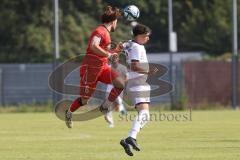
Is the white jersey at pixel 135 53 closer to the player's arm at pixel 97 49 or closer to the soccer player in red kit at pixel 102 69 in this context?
the player's arm at pixel 97 49

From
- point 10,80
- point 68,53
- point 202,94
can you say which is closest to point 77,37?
point 68,53

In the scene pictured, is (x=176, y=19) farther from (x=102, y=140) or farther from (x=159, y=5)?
(x=102, y=140)

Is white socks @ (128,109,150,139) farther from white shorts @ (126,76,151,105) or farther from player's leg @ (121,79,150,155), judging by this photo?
white shorts @ (126,76,151,105)

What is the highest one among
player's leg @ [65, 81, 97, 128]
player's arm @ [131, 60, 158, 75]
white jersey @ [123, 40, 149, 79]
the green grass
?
white jersey @ [123, 40, 149, 79]

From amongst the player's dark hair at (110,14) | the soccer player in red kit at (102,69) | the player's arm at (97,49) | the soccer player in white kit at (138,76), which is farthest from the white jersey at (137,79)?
the player's dark hair at (110,14)

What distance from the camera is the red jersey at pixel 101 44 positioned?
53.8ft

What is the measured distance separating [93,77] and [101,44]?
960 mm

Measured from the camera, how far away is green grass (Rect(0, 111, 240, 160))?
579 inches

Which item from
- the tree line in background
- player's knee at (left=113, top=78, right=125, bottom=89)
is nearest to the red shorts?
player's knee at (left=113, top=78, right=125, bottom=89)

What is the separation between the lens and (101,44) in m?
16.8

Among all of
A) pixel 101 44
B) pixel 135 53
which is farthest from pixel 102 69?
pixel 135 53

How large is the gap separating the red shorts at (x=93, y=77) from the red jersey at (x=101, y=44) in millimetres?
140

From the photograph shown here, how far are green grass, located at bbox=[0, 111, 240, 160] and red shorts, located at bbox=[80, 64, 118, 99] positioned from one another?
1173mm

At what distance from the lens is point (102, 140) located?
61.2ft
